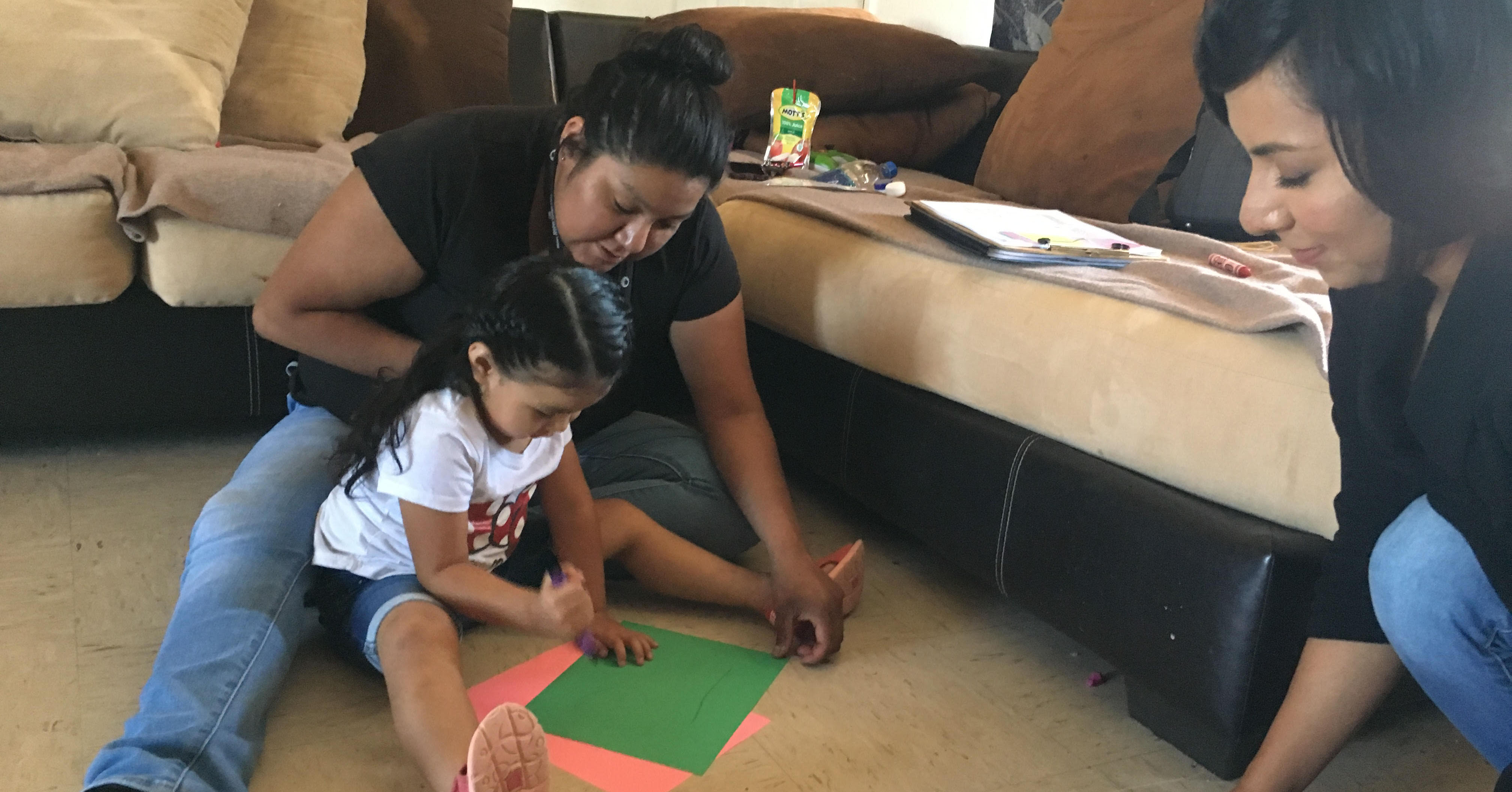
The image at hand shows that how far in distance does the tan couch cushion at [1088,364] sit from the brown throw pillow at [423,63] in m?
1.04

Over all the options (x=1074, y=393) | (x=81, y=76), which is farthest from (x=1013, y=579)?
(x=81, y=76)

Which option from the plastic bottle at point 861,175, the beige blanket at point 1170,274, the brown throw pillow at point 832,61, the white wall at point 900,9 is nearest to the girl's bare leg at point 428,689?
the beige blanket at point 1170,274

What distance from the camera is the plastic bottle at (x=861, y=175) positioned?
1998 mm

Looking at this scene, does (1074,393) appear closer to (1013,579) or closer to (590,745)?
(1013,579)

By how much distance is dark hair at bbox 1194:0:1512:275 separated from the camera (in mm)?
629

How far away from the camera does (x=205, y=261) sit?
157 cm

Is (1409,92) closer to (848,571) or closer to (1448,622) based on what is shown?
(1448,622)

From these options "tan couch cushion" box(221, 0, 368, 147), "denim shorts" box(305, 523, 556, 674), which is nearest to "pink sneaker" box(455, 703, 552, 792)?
"denim shorts" box(305, 523, 556, 674)

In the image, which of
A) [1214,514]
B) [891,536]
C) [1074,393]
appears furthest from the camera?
[891,536]

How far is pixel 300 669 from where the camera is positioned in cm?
116

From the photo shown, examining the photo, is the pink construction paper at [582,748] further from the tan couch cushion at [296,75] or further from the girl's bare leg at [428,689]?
the tan couch cushion at [296,75]

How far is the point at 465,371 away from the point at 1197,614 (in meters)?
0.71

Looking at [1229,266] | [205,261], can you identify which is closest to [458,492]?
[205,261]

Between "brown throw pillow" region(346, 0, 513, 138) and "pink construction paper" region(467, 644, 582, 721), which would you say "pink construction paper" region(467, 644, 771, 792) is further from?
"brown throw pillow" region(346, 0, 513, 138)
